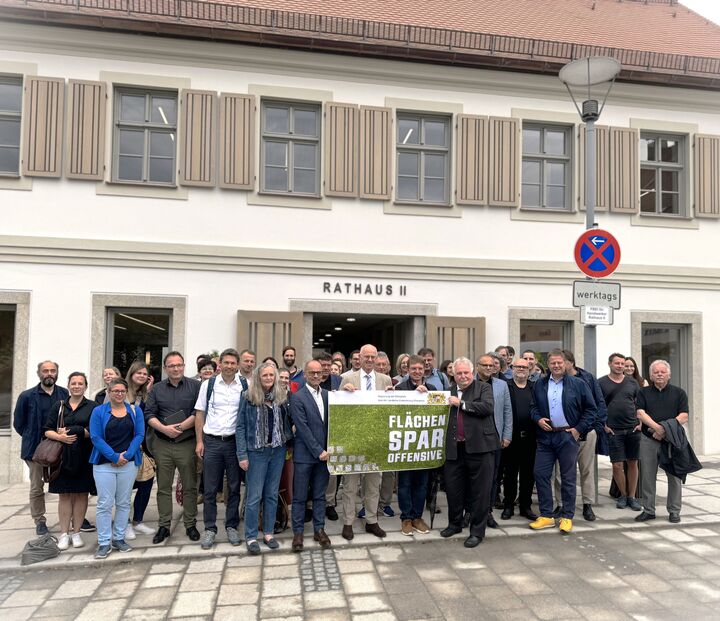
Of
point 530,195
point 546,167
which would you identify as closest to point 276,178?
point 530,195

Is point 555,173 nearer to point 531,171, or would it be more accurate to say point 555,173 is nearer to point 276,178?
point 531,171

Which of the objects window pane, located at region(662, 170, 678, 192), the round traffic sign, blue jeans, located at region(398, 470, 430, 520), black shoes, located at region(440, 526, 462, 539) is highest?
window pane, located at region(662, 170, 678, 192)

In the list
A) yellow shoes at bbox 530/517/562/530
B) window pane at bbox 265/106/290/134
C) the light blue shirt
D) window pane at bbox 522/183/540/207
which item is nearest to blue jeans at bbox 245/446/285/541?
yellow shoes at bbox 530/517/562/530

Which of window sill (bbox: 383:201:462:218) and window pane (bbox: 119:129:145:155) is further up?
window pane (bbox: 119:129:145:155)

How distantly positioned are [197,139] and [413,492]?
649 cm

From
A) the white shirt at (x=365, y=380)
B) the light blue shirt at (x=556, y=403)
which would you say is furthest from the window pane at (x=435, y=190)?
the light blue shirt at (x=556, y=403)

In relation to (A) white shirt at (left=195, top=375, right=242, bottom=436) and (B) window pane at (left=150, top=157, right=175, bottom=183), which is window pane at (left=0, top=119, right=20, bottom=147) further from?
(A) white shirt at (left=195, top=375, right=242, bottom=436)

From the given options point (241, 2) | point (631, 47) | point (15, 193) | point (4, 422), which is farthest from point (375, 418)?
point (631, 47)

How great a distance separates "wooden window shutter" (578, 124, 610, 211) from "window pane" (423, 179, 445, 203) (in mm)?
2536

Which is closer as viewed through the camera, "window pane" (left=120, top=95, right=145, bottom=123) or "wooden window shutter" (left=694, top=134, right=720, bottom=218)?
"window pane" (left=120, top=95, right=145, bottom=123)

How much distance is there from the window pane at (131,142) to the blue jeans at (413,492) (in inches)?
267

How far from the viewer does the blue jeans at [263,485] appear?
5.40 metres

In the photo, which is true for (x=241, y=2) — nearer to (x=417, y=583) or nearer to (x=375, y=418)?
(x=375, y=418)

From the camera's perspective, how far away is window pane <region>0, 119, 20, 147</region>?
8977mm
